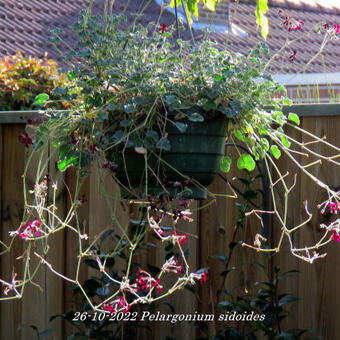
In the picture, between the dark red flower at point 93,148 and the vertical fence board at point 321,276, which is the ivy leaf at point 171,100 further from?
the vertical fence board at point 321,276

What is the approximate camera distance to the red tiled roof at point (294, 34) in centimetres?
873

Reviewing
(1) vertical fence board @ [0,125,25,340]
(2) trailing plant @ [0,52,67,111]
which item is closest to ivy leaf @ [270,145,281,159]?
(1) vertical fence board @ [0,125,25,340]

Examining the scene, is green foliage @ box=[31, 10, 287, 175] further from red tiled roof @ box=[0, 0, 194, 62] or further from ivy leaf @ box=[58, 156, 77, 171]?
red tiled roof @ box=[0, 0, 194, 62]

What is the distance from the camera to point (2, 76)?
526cm

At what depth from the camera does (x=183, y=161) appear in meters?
1.97

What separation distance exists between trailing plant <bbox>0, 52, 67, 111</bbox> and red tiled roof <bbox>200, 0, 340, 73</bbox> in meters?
3.39

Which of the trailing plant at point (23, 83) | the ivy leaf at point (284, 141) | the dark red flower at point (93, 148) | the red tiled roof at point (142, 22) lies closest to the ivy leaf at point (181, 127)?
the dark red flower at point (93, 148)

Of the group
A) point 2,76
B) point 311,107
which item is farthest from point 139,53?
point 2,76

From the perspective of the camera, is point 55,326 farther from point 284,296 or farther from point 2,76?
point 2,76

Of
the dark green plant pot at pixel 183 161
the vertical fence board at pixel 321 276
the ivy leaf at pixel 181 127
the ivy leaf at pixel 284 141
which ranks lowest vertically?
the vertical fence board at pixel 321 276

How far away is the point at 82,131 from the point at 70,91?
14 cm

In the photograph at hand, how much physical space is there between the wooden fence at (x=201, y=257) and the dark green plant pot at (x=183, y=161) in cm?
59

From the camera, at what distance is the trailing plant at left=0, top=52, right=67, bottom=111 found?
201 inches

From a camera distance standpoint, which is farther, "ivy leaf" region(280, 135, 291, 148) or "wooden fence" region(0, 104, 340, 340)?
"wooden fence" region(0, 104, 340, 340)
